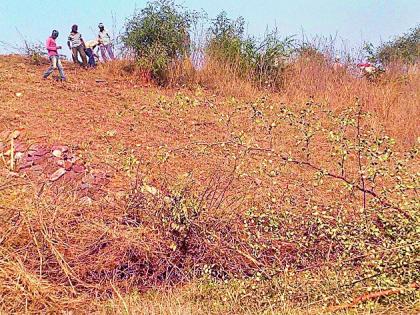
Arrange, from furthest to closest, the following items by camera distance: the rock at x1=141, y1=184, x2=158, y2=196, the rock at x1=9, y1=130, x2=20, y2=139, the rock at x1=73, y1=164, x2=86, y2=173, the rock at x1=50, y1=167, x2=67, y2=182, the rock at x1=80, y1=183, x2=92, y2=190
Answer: the rock at x1=9, y1=130, x2=20, y2=139, the rock at x1=73, y1=164, x2=86, y2=173, the rock at x1=50, y1=167, x2=67, y2=182, the rock at x1=80, y1=183, x2=92, y2=190, the rock at x1=141, y1=184, x2=158, y2=196

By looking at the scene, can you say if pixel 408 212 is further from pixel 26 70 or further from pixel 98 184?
pixel 26 70

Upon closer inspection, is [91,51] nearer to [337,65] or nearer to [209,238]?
[337,65]

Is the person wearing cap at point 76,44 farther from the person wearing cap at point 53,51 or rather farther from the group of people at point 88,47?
the person wearing cap at point 53,51

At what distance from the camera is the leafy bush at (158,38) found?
9.16m

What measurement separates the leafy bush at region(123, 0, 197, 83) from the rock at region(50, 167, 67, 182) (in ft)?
14.9

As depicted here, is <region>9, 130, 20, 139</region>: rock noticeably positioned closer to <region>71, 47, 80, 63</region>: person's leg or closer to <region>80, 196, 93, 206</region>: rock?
<region>80, 196, 93, 206</region>: rock

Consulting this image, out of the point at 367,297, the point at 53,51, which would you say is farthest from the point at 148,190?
the point at 53,51

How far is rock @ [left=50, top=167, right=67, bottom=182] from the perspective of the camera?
4803 millimetres

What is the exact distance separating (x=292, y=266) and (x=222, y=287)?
457 millimetres

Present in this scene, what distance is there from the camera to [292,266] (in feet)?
9.75

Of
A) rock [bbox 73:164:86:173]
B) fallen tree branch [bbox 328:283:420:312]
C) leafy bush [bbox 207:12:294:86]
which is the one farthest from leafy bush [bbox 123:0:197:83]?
fallen tree branch [bbox 328:283:420:312]

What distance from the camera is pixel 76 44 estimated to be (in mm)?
10469

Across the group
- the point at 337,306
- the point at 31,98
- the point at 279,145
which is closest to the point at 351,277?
the point at 337,306

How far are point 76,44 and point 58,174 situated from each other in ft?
20.7
